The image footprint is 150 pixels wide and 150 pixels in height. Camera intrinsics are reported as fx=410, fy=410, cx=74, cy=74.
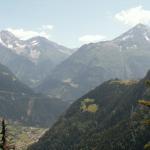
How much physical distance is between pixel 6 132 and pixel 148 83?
15.9 metres

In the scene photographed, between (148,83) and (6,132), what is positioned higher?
(148,83)

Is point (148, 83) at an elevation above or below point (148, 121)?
above

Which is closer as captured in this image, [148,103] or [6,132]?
[148,103]

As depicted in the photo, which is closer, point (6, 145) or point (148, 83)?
point (148, 83)

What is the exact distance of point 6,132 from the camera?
40.4 metres

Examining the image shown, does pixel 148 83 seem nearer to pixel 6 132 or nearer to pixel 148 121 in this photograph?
pixel 148 121

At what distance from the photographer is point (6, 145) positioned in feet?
130

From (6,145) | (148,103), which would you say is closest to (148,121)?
(148,103)

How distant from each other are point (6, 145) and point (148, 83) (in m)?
15.9

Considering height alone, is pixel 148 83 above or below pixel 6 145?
above

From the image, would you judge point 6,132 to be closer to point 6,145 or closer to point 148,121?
point 6,145

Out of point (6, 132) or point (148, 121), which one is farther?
point (6, 132)

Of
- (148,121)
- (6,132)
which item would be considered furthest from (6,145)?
(148,121)

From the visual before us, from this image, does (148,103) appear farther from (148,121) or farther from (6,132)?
(6,132)
